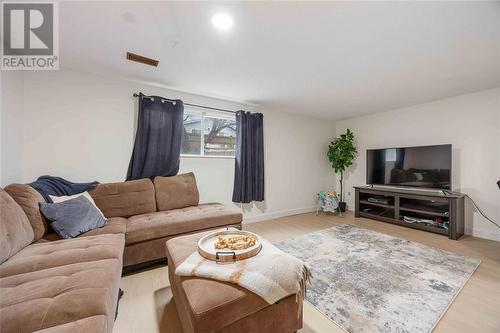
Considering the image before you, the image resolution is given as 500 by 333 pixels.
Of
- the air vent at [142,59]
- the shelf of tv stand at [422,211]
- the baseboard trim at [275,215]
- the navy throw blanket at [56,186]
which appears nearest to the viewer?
Answer: the navy throw blanket at [56,186]

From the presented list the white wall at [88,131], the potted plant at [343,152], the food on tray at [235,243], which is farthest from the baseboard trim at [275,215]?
the food on tray at [235,243]

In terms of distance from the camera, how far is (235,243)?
1336 mm

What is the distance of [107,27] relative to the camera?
1603mm

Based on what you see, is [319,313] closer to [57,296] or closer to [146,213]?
[57,296]

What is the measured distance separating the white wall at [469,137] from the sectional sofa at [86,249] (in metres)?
3.57

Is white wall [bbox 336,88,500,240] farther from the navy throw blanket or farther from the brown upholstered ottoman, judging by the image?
the navy throw blanket

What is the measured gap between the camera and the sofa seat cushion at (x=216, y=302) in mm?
893

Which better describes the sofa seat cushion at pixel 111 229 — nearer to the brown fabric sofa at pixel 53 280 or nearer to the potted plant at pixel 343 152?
the brown fabric sofa at pixel 53 280

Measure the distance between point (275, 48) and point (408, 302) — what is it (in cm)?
243

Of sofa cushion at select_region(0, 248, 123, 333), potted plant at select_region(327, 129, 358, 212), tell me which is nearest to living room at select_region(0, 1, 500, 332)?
sofa cushion at select_region(0, 248, 123, 333)

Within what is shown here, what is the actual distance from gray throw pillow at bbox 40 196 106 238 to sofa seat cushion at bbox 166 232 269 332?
1265mm

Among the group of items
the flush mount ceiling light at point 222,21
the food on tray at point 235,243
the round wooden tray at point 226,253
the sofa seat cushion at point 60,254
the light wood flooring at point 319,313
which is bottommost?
the light wood flooring at point 319,313

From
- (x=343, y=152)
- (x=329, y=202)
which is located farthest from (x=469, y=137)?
(x=329, y=202)

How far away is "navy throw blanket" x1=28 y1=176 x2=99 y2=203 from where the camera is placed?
1878mm
